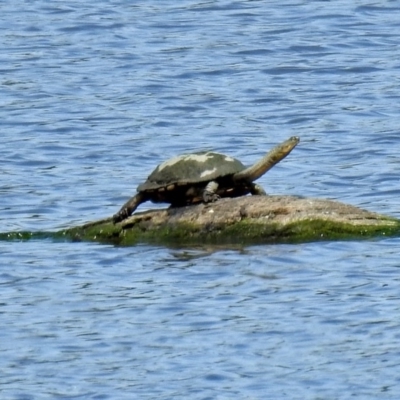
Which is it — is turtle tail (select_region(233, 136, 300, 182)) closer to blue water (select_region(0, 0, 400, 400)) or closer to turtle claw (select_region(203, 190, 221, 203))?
turtle claw (select_region(203, 190, 221, 203))

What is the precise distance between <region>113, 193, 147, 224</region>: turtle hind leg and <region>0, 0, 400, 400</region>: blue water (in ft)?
1.34

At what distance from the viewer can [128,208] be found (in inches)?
558

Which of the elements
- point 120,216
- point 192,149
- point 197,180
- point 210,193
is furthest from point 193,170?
point 192,149

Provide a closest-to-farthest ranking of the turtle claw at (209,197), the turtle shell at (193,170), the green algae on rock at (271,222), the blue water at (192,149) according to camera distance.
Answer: the blue water at (192,149)
the green algae on rock at (271,222)
the turtle claw at (209,197)
the turtle shell at (193,170)

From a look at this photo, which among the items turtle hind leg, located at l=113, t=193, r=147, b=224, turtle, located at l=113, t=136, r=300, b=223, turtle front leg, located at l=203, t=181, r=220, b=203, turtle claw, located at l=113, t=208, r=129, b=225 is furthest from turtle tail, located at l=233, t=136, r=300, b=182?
turtle claw, located at l=113, t=208, r=129, b=225

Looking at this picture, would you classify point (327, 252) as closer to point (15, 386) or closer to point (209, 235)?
point (209, 235)

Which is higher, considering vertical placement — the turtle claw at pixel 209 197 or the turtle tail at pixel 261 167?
the turtle tail at pixel 261 167

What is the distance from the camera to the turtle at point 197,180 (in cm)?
1393

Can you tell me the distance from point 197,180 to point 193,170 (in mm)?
150

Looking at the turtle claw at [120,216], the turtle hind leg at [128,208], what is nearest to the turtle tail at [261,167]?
the turtle hind leg at [128,208]

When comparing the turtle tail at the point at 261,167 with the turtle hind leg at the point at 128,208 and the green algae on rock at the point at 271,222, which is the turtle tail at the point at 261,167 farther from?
the turtle hind leg at the point at 128,208

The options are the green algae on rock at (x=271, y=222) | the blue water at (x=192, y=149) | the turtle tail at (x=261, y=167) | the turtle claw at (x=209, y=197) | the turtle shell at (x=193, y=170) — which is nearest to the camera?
the blue water at (x=192, y=149)

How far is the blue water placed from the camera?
10023mm

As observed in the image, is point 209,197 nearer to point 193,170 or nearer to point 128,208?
point 193,170
